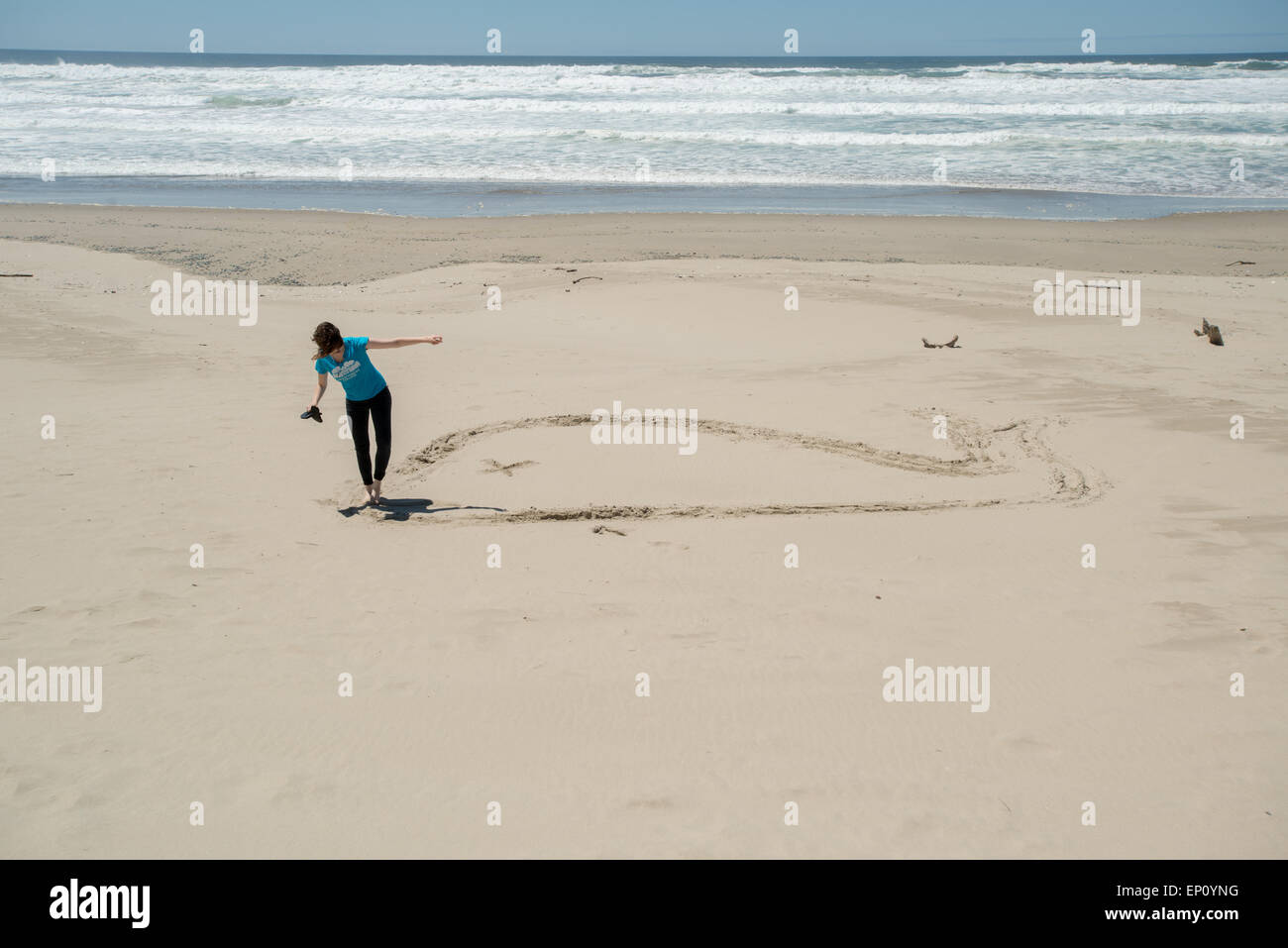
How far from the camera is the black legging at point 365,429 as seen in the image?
265 inches

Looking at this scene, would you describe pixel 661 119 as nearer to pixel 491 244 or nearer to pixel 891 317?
pixel 491 244

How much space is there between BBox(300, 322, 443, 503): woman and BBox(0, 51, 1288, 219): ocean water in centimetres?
1470

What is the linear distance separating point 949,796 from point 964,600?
1.77 meters

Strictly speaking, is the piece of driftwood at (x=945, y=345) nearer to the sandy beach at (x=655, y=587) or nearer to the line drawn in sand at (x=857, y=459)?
the sandy beach at (x=655, y=587)

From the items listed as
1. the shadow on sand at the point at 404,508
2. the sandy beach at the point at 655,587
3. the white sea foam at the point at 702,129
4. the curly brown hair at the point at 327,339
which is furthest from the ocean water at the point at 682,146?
the curly brown hair at the point at 327,339

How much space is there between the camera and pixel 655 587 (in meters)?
5.50

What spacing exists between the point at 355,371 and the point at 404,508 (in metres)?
1.03

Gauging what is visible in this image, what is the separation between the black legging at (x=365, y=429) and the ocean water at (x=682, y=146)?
14689 mm

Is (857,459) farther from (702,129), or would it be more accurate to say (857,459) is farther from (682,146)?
(702,129)

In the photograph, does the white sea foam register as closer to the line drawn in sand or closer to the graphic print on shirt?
the line drawn in sand

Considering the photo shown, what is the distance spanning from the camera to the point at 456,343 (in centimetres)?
1124

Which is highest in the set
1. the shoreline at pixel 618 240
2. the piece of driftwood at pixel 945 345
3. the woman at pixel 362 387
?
the shoreline at pixel 618 240

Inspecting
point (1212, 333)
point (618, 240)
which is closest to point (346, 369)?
point (1212, 333)
